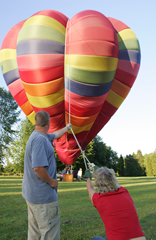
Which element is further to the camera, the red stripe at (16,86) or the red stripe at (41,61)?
the red stripe at (16,86)

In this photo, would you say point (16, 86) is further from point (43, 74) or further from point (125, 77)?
point (125, 77)

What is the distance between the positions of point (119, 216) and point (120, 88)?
16.4 ft

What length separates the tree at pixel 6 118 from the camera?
28.8 metres

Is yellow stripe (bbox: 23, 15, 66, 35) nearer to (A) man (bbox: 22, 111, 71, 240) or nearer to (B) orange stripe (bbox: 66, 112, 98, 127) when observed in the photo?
(B) orange stripe (bbox: 66, 112, 98, 127)

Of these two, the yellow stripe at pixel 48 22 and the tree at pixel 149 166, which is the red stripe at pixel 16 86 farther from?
the tree at pixel 149 166

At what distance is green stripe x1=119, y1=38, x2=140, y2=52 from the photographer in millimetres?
6590

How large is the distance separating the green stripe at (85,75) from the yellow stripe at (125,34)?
1.70 metres

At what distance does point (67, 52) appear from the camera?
557 cm

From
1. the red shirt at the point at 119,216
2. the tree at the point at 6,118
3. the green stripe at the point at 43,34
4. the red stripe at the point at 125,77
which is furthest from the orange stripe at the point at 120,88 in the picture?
the tree at the point at 6,118

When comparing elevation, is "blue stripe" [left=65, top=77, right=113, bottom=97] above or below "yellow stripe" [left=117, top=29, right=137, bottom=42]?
below

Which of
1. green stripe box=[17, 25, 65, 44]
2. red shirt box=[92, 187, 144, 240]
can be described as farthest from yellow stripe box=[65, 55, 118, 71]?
red shirt box=[92, 187, 144, 240]

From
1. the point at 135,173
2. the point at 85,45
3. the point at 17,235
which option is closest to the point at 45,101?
the point at 85,45

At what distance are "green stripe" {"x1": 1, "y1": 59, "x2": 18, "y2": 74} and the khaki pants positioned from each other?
476cm

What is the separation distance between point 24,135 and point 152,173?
32204 millimetres
